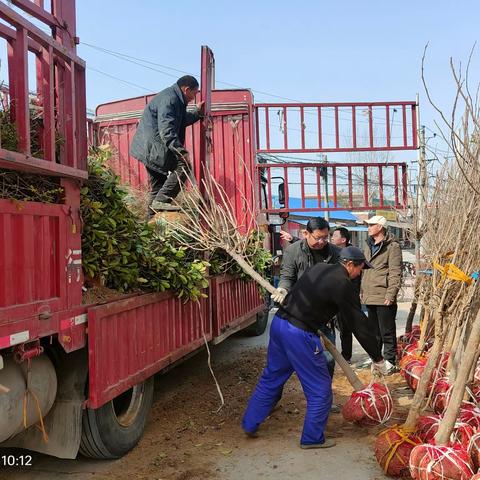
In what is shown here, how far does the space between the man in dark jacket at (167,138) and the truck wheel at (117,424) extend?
1938 millimetres

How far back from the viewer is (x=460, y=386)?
2.69 metres

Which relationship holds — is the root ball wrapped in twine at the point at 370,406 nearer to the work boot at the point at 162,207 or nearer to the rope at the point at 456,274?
the rope at the point at 456,274

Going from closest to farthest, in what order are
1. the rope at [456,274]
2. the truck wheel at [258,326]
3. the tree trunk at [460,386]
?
the tree trunk at [460,386] < the rope at [456,274] < the truck wheel at [258,326]

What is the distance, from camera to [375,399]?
11.7 feet

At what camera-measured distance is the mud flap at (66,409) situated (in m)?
3.09

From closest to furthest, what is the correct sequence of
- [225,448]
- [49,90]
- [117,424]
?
[49,90] → [117,424] → [225,448]

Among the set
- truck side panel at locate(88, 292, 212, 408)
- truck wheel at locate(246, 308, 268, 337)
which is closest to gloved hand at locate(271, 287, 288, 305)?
truck side panel at locate(88, 292, 212, 408)

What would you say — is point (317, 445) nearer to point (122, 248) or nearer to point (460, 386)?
point (460, 386)

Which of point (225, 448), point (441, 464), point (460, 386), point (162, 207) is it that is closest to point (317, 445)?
point (225, 448)

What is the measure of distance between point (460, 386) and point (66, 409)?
2.29 metres

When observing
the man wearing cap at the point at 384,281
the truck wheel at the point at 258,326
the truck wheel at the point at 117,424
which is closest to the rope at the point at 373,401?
the truck wheel at the point at 117,424

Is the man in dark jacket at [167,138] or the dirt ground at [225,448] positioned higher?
the man in dark jacket at [167,138]

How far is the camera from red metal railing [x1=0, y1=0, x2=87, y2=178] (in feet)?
8.20

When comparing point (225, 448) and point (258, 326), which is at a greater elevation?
point (258, 326)
